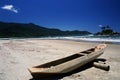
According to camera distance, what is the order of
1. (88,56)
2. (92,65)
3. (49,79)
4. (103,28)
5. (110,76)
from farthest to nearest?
(103,28)
(92,65)
(88,56)
(110,76)
(49,79)

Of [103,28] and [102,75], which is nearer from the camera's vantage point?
[102,75]

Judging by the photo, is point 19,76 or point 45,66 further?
point 45,66

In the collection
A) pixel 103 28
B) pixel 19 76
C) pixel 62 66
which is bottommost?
pixel 19 76

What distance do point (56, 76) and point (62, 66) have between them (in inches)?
13.7

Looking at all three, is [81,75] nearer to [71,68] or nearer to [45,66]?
[71,68]

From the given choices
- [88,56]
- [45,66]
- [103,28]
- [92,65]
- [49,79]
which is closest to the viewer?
[49,79]

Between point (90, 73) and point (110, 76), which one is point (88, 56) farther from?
point (110, 76)

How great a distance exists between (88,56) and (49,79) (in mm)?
1899

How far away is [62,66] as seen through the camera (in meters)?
4.75

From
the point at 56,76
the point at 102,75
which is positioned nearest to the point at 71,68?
the point at 56,76

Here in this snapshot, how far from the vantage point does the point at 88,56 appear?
5758 millimetres

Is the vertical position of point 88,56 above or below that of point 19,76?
above

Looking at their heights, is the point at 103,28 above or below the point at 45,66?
above

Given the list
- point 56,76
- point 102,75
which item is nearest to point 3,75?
point 56,76
